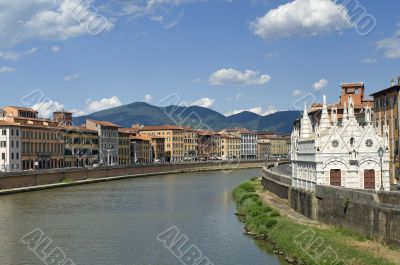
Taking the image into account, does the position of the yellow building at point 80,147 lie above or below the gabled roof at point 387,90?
below

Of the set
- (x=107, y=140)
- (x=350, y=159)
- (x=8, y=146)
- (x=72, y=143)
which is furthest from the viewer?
(x=107, y=140)

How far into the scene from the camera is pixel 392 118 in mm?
56469

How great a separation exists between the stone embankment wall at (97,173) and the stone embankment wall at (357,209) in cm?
4380

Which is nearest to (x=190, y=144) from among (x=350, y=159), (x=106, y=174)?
→ (x=106, y=174)

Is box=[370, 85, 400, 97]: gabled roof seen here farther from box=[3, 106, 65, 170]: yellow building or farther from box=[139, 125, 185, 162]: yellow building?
box=[139, 125, 185, 162]: yellow building

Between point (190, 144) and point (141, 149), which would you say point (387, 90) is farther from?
point (190, 144)

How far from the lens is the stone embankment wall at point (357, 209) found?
2655 centimetres

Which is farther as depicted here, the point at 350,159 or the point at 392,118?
the point at 392,118

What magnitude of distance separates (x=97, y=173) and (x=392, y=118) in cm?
6236

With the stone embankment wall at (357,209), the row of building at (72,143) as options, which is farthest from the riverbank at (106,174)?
the stone embankment wall at (357,209)

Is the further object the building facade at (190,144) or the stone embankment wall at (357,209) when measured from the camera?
the building facade at (190,144)

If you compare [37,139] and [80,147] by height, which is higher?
[37,139]

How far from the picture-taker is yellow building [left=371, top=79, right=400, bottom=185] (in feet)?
181

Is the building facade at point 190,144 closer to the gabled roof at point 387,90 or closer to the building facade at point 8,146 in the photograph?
the building facade at point 8,146
